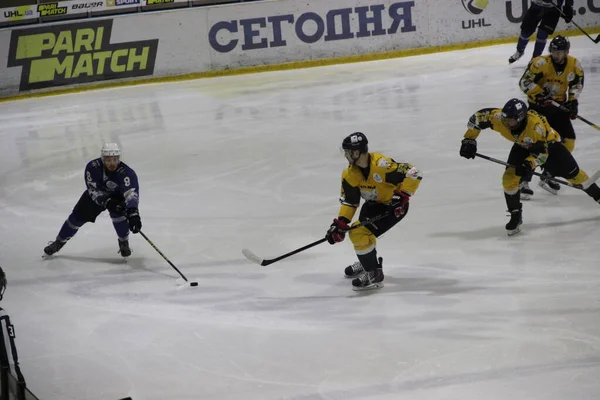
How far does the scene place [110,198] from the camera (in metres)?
5.89

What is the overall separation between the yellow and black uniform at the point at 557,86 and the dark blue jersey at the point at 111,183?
3.05 metres

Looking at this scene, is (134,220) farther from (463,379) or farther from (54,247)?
(463,379)

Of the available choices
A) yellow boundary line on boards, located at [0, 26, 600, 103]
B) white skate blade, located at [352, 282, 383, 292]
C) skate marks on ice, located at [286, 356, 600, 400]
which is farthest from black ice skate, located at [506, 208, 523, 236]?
yellow boundary line on boards, located at [0, 26, 600, 103]

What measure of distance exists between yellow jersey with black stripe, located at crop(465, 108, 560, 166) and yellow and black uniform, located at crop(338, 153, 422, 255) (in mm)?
1040

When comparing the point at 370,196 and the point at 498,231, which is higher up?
the point at 370,196

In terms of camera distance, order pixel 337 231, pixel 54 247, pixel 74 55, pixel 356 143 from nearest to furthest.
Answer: pixel 356 143
pixel 337 231
pixel 54 247
pixel 74 55

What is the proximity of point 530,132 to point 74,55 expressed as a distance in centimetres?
997

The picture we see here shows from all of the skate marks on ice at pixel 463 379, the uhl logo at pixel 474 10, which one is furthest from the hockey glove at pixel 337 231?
the uhl logo at pixel 474 10

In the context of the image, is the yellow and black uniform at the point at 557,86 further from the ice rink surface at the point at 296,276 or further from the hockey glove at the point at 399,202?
the hockey glove at the point at 399,202

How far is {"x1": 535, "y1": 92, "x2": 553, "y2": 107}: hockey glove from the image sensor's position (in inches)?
262

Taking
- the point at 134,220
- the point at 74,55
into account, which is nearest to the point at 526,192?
the point at 134,220

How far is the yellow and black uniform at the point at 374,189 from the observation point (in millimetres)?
4910

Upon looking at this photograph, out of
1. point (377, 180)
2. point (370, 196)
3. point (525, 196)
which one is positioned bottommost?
point (525, 196)

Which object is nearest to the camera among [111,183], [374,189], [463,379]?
[463,379]
